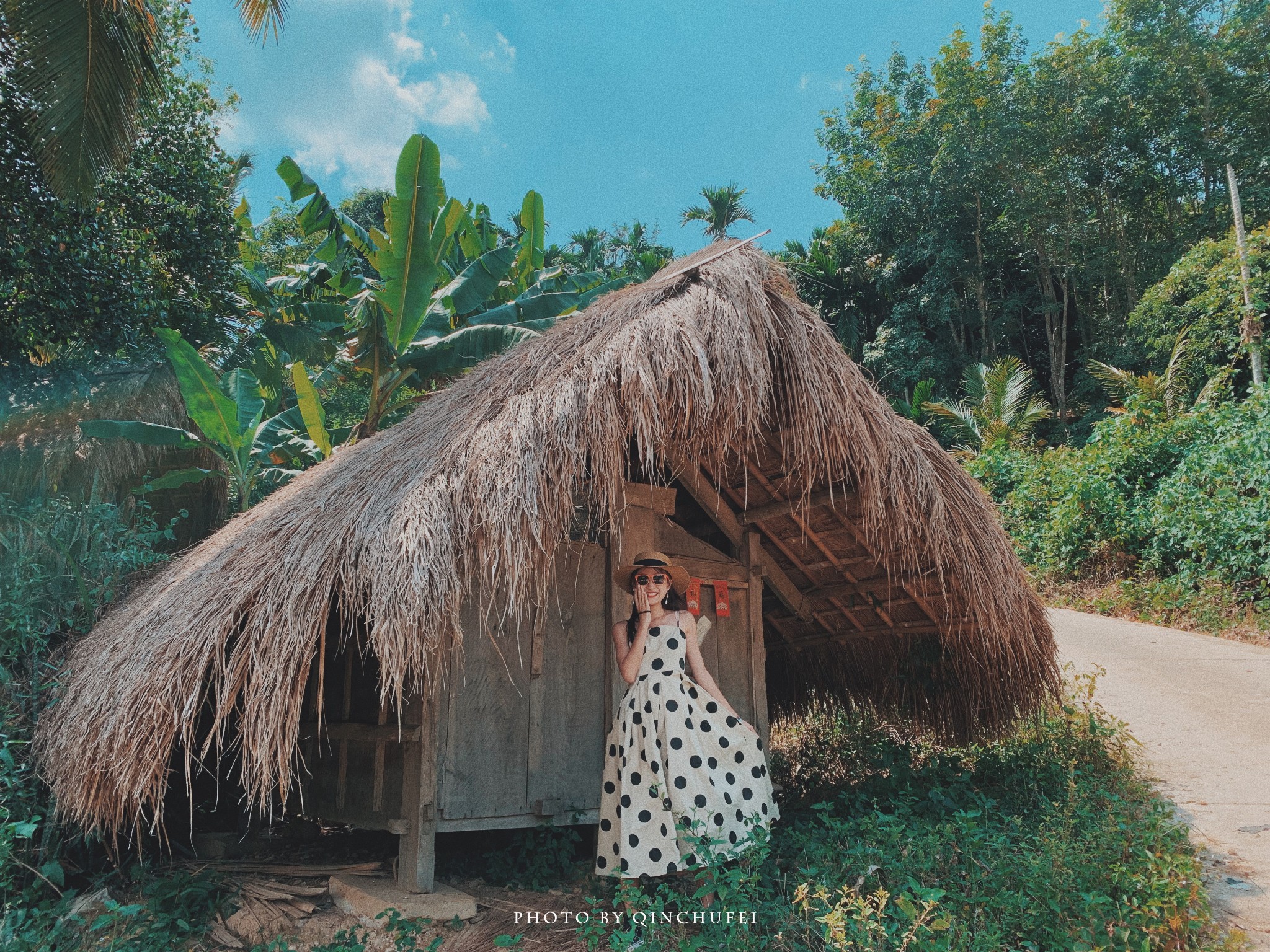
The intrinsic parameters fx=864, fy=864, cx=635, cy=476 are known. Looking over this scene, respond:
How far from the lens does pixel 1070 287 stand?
1794cm

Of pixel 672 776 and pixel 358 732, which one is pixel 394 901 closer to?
pixel 358 732

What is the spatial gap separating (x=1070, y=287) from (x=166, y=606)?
18423mm

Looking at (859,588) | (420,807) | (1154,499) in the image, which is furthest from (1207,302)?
(420,807)

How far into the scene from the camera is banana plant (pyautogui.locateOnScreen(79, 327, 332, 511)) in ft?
21.7

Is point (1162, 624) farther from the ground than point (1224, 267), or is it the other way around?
point (1224, 267)

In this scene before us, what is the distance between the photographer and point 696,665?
380 cm

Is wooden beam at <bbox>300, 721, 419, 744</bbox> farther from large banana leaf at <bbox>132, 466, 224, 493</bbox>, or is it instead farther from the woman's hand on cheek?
large banana leaf at <bbox>132, 466, 224, 493</bbox>

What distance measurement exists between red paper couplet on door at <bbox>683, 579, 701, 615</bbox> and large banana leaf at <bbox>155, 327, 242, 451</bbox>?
4000 mm

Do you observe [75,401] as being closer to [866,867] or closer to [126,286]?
Result: [126,286]

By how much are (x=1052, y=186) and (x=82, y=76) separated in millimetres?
16723

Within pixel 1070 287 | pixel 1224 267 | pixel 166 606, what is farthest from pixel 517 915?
pixel 1070 287

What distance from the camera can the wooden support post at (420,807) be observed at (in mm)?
3955

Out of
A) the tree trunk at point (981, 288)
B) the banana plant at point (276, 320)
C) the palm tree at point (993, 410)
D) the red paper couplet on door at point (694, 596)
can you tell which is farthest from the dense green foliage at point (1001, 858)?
the tree trunk at point (981, 288)

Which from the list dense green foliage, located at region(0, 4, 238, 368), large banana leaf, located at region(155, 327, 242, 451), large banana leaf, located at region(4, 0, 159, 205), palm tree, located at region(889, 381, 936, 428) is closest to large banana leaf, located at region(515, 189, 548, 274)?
dense green foliage, located at region(0, 4, 238, 368)
